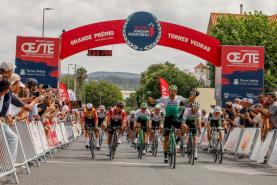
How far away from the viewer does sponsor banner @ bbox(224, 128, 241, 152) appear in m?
22.4

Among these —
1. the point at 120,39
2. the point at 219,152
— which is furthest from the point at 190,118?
the point at 120,39

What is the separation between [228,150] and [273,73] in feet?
120

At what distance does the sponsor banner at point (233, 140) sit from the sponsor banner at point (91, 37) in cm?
1162

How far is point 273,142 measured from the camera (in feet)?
57.0

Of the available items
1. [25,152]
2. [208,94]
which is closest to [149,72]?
[208,94]

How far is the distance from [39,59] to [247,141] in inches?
589

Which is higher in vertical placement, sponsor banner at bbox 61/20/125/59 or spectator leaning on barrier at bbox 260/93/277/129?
sponsor banner at bbox 61/20/125/59

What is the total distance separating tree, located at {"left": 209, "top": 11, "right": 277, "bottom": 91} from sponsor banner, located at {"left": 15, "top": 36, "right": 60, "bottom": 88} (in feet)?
94.0

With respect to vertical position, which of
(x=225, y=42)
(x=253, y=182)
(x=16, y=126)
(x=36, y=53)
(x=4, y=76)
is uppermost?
(x=225, y=42)

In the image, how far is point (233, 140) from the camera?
2297 cm

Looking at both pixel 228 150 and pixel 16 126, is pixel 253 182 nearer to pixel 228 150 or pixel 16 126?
pixel 16 126

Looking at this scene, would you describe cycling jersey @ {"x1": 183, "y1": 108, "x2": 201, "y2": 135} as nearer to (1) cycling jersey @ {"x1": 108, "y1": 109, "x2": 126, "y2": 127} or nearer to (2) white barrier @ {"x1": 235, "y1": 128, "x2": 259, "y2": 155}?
(2) white barrier @ {"x1": 235, "y1": 128, "x2": 259, "y2": 155}

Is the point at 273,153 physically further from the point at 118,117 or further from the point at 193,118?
the point at 118,117

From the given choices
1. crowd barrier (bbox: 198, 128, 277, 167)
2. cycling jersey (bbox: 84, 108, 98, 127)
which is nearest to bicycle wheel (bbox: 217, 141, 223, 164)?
crowd barrier (bbox: 198, 128, 277, 167)
